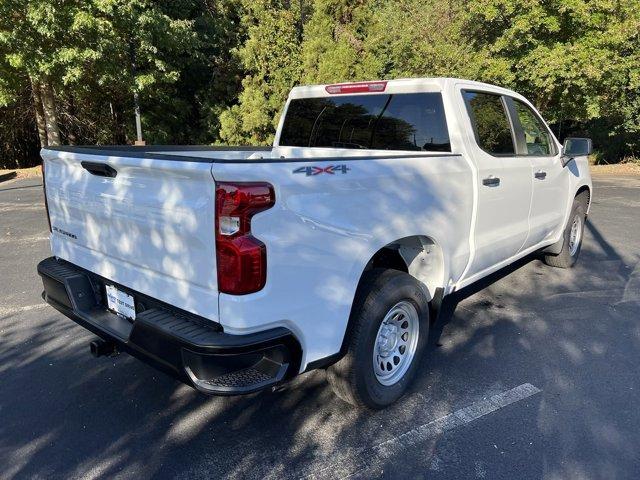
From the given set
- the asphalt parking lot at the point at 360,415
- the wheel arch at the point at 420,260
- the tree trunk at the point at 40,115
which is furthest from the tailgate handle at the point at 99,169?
the tree trunk at the point at 40,115

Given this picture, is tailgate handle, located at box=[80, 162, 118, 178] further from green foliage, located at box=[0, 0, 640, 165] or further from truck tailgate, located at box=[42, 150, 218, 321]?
green foliage, located at box=[0, 0, 640, 165]

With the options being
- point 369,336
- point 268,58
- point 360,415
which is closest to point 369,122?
point 369,336

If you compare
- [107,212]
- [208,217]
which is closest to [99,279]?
[107,212]

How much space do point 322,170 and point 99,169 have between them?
4.14 ft

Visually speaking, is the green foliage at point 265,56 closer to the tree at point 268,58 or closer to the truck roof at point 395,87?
the tree at point 268,58

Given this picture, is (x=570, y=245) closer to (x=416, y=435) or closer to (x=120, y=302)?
(x=416, y=435)

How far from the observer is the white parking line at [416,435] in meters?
2.46

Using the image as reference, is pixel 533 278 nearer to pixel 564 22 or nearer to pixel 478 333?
pixel 478 333

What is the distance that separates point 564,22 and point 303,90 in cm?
1314

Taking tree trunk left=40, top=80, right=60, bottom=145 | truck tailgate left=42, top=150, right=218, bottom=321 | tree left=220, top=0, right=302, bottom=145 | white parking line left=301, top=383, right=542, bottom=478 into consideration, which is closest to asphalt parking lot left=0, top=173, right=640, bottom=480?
white parking line left=301, top=383, right=542, bottom=478

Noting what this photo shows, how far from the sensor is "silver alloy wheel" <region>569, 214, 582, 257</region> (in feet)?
18.5

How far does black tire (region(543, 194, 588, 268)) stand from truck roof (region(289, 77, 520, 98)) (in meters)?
1.97

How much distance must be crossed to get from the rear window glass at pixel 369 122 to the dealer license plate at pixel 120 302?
2171 millimetres

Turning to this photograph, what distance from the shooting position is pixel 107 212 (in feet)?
8.60
